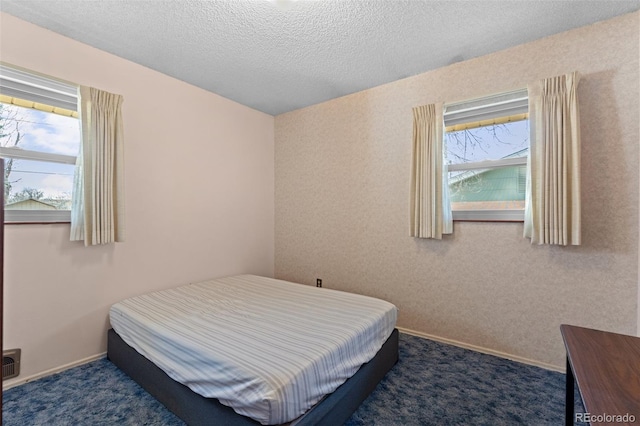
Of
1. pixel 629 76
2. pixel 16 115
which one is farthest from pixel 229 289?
pixel 629 76

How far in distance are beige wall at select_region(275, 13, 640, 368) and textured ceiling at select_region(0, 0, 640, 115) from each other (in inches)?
9.1

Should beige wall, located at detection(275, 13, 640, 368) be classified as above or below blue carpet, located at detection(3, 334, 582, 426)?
above

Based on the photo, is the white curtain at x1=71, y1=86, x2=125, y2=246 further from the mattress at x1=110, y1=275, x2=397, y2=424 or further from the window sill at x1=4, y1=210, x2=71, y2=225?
the mattress at x1=110, y1=275, x2=397, y2=424

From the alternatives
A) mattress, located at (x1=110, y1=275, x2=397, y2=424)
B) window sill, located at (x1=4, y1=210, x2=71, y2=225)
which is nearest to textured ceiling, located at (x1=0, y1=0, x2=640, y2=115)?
window sill, located at (x1=4, y1=210, x2=71, y2=225)

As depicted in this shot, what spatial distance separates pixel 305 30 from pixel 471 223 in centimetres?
202

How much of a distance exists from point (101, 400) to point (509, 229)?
10.1 ft

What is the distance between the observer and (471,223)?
8.03 feet

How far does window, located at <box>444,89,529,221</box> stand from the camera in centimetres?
230

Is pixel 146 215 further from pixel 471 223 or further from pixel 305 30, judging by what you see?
pixel 471 223

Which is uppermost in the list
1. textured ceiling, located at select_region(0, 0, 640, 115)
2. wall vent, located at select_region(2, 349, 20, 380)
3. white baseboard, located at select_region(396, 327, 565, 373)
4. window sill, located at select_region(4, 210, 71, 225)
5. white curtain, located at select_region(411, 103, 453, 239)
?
textured ceiling, located at select_region(0, 0, 640, 115)

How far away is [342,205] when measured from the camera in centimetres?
318

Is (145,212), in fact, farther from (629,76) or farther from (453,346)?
(629,76)

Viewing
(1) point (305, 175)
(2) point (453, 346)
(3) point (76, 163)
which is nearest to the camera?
(3) point (76, 163)

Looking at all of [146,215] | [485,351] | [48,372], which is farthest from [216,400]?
[485,351]
